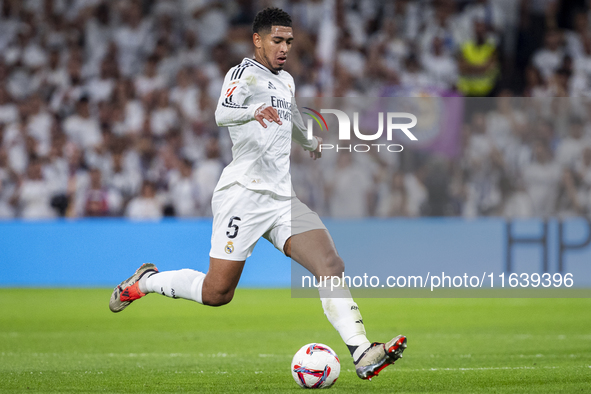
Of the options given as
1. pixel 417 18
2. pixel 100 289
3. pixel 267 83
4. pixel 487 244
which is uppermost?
pixel 417 18

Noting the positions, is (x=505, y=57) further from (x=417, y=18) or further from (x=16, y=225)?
(x=16, y=225)

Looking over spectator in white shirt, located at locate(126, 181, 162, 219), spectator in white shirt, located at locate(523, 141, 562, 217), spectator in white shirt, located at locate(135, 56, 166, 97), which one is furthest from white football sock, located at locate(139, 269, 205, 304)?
spectator in white shirt, located at locate(135, 56, 166, 97)

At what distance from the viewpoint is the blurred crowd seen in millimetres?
12820

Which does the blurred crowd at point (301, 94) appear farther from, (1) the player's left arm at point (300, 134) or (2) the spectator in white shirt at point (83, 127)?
(1) the player's left arm at point (300, 134)

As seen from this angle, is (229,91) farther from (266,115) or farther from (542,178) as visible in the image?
(542,178)

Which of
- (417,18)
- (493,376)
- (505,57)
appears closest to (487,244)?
(505,57)

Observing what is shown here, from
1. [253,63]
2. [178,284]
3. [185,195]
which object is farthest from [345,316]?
[185,195]

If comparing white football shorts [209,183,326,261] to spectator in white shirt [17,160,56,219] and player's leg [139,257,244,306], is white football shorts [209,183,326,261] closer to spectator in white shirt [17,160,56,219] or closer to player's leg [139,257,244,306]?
player's leg [139,257,244,306]

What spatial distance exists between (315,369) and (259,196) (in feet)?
3.94

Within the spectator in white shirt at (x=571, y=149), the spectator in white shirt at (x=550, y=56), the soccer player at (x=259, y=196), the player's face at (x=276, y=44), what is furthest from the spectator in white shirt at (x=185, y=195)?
the player's face at (x=276, y=44)

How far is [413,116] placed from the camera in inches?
513

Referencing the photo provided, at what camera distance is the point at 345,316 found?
17.0 ft

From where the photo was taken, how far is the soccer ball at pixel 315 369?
5.21m

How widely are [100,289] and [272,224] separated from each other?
8.25 m
